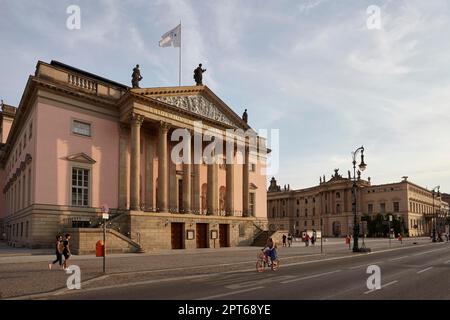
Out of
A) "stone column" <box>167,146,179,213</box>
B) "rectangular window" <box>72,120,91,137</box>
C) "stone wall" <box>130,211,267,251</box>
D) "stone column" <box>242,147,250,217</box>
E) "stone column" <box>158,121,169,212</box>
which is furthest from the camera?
"stone column" <box>242,147,250,217</box>

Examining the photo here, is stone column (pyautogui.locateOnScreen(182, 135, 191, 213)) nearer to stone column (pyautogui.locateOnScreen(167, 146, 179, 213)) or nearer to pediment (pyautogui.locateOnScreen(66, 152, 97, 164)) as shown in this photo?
stone column (pyautogui.locateOnScreen(167, 146, 179, 213))

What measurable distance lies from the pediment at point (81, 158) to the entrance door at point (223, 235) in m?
16.1

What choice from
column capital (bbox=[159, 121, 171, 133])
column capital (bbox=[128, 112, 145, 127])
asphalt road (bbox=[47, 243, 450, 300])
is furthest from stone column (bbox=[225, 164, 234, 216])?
asphalt road (bbox=[47, 243, 450, 300])

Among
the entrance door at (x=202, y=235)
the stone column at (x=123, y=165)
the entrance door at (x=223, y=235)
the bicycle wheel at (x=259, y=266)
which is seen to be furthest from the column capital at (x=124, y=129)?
the bicycle wheel at (x=259, y=266)

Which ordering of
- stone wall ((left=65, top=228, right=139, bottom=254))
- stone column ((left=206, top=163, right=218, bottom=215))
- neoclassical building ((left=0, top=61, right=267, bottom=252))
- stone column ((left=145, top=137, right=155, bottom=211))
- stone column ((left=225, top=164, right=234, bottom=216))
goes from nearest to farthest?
stone wall ((left=65, top=228, right=139, bottom=254)) < neoclassical building ((left=0, top=61, right=267, bottom=252)) < stone column ((left=145, top=137, right=155, bottom=211)) < stone column ((left=206, top=163, right=218, bottom=215)) < stone column ((left=225, top=164, right=234, bottom=216))

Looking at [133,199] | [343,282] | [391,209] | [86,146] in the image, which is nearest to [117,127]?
[86,146]

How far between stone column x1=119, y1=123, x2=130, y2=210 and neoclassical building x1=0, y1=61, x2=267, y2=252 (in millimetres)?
98

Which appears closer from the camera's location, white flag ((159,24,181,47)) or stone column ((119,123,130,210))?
stone column ((119,123,130,210))

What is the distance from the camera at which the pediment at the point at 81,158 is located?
37188 millimetres

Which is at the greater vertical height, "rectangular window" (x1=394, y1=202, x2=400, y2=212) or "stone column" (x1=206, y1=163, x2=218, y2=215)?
"stone column" (x1=206, y1=163, x2=218, y2=215)

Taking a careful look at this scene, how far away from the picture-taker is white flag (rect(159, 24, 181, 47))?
44469 mm

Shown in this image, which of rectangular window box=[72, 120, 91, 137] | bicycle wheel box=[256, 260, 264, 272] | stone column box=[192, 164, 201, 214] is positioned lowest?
bicycle wheel box=[256, 260, 264, 272]

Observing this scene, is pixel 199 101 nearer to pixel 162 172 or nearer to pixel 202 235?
pixel 162 172

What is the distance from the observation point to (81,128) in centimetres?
3853
